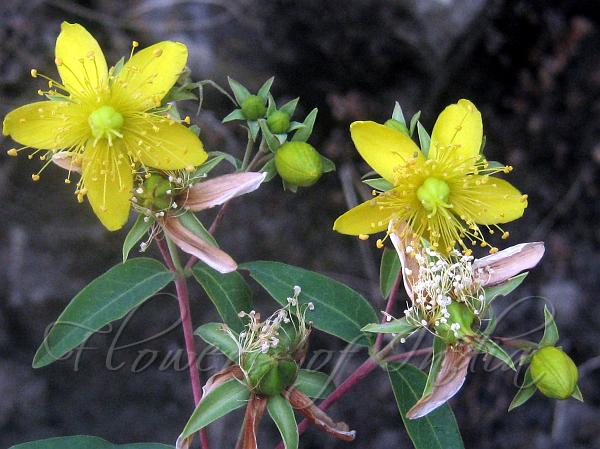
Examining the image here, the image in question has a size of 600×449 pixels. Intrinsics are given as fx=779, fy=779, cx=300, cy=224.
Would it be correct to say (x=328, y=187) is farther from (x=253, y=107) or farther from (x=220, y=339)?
(x=220, y=339)

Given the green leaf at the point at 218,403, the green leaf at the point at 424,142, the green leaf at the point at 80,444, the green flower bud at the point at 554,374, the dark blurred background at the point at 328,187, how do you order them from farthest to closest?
the dark blurred background at the point at 328,187, the green leaf at the point at 424,142, the green leaf at the point at 80,444, the green flower bud at the point at 554,374, the green leaf at the point at 218,403

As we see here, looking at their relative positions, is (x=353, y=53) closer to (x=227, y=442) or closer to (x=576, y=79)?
(x=576, y=79)

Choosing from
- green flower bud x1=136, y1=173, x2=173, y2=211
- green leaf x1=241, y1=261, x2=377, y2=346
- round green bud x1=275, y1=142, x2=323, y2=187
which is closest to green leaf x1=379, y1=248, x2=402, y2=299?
green leaf x1=241, y1=261, x2=377, y2=346

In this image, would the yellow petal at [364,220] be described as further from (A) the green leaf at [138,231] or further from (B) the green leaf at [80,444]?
(B) the green leaf at [80,444]

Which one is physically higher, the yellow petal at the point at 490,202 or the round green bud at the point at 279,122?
the yellow petal at the point at 490,202

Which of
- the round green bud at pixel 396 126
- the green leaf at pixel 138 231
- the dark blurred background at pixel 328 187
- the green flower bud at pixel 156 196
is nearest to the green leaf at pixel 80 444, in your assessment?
the green leaf at pixel 138 231

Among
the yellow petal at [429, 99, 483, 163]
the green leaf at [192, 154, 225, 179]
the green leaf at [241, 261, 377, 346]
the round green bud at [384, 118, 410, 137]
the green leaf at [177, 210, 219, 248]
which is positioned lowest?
the green leaf at [241, 261, 377, 346]

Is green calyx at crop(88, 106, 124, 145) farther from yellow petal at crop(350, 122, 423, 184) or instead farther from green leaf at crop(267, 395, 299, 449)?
green leaf at crop(267, 395, 299, 449)
